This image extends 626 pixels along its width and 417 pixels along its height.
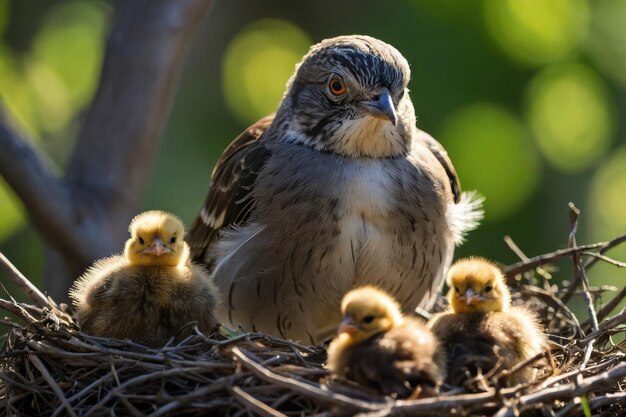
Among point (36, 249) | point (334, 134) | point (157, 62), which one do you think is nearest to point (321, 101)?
point (334, 134)

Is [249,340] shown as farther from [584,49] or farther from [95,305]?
[584,49]

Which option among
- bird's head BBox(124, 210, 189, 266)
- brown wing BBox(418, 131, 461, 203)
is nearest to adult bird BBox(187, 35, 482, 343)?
brown wing BBox(418, 131, 461, 203)

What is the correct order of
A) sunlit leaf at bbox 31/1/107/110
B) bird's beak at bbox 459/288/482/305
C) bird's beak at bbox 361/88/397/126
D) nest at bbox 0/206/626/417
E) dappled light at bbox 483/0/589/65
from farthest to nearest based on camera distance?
sunlit leaf at bbox 31/1/107/110
dappled light at bbox 483/0/589/65
bird's beak at bbox 361/88/397/126
bird's beak at bbox 459/288/482/305
nest at bbox 0/206/626/417

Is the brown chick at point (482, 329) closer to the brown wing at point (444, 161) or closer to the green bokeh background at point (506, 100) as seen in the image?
the brown wing at point (444, 161)

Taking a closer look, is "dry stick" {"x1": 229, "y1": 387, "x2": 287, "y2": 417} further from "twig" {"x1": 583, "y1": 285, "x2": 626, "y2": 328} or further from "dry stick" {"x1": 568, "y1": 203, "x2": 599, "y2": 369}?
"twig" {"x1": 583, "y1": 285, "x2": 626, "y2": 328}

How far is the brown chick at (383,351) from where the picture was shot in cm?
467

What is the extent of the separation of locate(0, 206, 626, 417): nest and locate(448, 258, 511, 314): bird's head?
1.19ft

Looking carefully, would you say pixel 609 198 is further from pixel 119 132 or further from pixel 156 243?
pixel 156 243

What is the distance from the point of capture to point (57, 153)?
35.3 ft

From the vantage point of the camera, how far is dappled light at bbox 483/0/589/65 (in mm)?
9188

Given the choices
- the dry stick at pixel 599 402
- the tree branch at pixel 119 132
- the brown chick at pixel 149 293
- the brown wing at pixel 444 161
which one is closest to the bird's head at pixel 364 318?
the dry stick at pixel 599 402

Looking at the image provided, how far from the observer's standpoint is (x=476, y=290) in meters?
5.35

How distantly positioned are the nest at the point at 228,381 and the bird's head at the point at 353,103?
122 centimetres

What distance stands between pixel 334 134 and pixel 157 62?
4.32 ft
